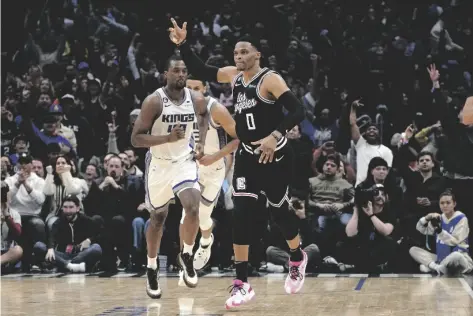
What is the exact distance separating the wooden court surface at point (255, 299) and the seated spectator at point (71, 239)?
1.06 meters

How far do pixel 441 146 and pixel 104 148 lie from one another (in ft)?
19.0

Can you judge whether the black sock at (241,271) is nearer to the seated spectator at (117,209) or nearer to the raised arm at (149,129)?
the raised arm at (149,129)

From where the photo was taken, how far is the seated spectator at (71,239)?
12391 millimetres

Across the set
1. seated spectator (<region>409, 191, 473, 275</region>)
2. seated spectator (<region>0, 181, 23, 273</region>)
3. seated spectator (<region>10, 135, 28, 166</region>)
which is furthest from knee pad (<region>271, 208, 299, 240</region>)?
seated spectator (<region>10, 135, 28, 166</region>)

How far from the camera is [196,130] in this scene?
32.8 feet

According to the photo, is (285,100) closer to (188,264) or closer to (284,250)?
(188,264)

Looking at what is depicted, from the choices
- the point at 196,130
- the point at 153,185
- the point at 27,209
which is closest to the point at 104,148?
the point at 27,209

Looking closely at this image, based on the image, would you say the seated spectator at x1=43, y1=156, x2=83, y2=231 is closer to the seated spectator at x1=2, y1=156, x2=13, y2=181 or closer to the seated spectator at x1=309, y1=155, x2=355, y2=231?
the seated spectator at x1=2, y1=156, x2=13, y2=181

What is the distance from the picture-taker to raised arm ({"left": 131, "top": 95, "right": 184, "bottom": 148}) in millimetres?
8133

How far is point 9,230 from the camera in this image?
1267 centimetres

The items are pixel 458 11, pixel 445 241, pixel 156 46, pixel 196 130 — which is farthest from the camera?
pixel 156 46

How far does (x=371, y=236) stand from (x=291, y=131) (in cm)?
220

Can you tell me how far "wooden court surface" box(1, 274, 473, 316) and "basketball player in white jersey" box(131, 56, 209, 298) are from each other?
52cm

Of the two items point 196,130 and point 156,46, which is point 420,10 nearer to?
point 156,46
